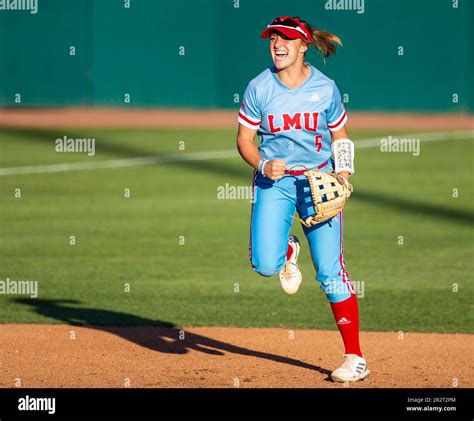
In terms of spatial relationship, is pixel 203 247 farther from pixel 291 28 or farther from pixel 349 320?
pixel 291 28

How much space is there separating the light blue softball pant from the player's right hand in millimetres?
328

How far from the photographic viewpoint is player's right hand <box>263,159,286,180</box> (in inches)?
252

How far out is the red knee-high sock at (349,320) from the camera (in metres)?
6.80

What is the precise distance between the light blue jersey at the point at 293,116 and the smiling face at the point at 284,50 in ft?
0.48

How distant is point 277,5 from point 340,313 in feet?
68.5

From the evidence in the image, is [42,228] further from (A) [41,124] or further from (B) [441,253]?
(A) [41,124]

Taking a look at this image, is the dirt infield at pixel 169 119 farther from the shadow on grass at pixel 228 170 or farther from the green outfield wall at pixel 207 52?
the shadow on grass at pixel 228 170

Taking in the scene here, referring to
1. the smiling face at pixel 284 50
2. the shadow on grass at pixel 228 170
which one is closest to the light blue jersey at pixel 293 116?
the smiling face at pixel 284 50

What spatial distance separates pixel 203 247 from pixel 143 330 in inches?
152

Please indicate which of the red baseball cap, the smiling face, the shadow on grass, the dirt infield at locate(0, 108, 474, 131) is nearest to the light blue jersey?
the smiling face

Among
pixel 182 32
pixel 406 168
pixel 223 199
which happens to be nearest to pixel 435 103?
pixel 182 32

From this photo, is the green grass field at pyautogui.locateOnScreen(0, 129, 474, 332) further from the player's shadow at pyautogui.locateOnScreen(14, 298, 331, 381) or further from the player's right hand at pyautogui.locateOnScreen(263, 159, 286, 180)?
the player's right hand at pyautogui.locateOnScreen(263, 159, 286, 180)

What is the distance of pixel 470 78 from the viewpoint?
2661 cm

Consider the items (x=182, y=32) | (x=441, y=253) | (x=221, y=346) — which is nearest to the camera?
(x=221, y=346)
